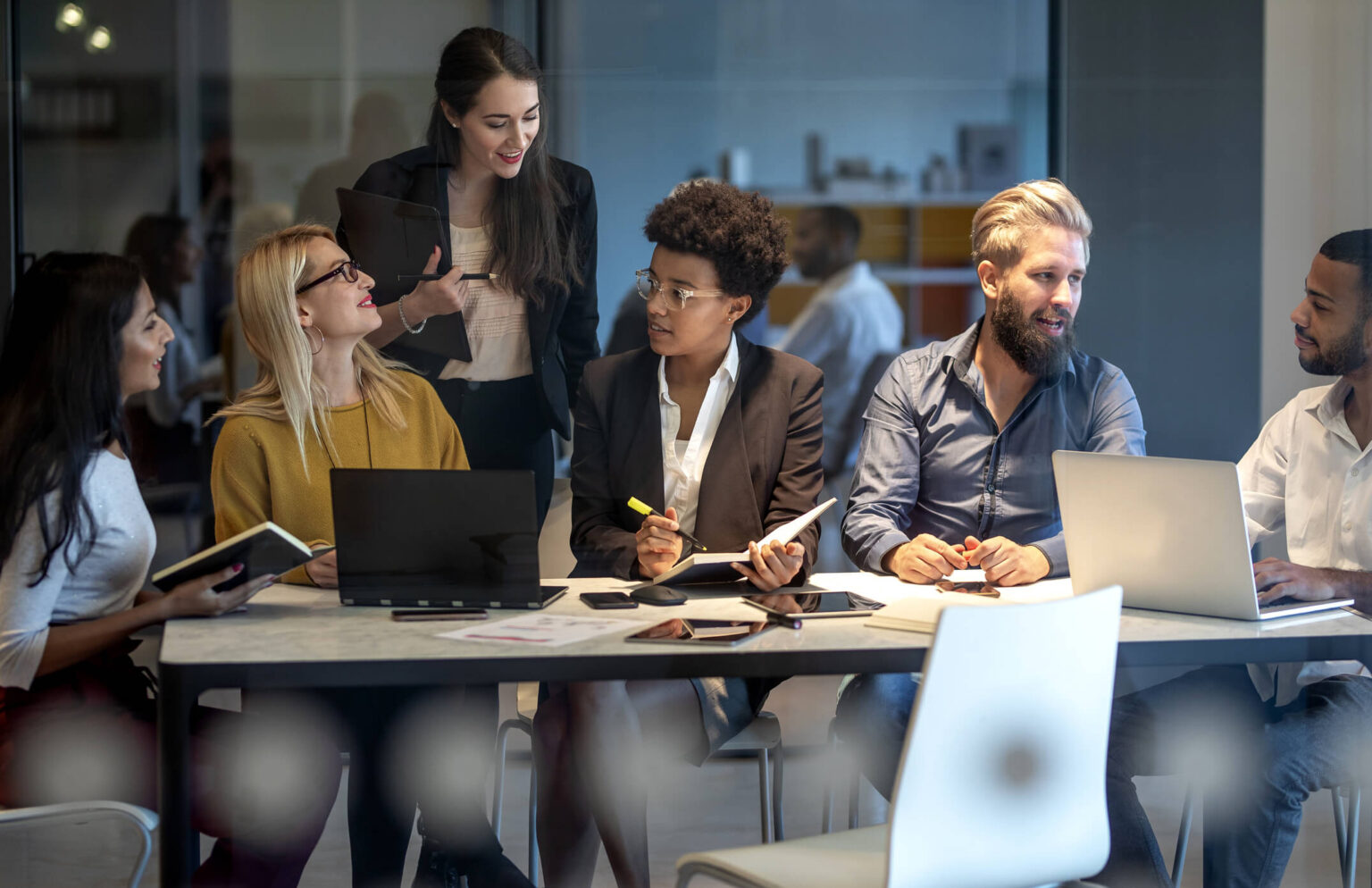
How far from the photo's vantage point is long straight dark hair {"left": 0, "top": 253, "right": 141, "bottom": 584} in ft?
6.66

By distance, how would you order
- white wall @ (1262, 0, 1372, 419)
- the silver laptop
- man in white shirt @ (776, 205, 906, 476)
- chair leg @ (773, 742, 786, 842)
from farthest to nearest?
white wall @ (1262, 0, 1372, 419), man in white shirt @ (776, 205, 906, 476), chair leg @ (773, 742, 786, 842), the silver laptop

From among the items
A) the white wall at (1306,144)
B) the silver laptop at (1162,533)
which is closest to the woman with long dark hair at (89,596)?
the silver laptop at (1162,533)

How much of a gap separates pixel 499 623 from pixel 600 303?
1235 mm

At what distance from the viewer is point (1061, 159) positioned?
324 centimetres

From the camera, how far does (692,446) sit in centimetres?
273

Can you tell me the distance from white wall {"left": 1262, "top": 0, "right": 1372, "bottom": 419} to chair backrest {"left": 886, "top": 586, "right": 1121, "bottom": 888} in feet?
6.56

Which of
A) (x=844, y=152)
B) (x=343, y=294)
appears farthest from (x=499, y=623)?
(x=844, y=152)

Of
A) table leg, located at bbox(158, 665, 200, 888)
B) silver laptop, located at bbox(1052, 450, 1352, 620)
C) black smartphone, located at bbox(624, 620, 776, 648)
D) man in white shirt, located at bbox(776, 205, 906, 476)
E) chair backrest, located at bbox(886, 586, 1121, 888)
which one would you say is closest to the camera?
chair backrest, located at bbox(886, 586, 1121, 888)

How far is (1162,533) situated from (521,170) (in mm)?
1732

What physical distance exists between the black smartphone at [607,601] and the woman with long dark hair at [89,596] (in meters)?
0.55

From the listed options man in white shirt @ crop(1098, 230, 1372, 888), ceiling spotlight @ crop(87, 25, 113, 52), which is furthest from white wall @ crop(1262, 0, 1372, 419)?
ceiling spotlight @ crop(87, 25, 113, 52)

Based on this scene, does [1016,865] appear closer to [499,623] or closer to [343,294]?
[499,623]

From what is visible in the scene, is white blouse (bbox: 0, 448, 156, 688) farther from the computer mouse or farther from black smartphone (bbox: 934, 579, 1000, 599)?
black smartphone (bbox: 934, 579, 1000, 599)

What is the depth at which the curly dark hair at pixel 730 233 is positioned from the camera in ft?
9.31
